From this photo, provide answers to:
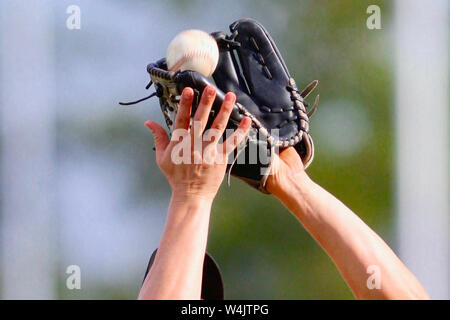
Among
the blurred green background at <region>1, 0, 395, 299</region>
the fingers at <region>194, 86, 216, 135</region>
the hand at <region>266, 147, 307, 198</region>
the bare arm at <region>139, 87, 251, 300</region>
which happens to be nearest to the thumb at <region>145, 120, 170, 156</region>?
the bare arm at <region>139, 87, 251, 300</region>

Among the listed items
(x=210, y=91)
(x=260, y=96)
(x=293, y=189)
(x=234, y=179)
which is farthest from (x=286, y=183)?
(x=234, y=179)

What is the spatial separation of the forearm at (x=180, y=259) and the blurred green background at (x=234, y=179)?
3006 millimetres

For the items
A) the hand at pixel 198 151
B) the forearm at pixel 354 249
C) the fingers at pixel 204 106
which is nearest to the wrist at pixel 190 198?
the hand at pixel 198 151

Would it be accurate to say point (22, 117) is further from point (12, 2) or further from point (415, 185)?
point (415, 185)

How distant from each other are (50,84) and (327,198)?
11.6 feet

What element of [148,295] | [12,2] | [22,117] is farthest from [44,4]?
[148,295]

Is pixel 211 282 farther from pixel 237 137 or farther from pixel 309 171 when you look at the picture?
pixel 309 171

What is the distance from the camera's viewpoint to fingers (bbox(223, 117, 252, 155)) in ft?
5.25

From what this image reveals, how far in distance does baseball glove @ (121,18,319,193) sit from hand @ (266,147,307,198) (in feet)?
0.05

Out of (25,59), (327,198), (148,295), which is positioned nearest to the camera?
(148,295)

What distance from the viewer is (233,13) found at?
5762 mm

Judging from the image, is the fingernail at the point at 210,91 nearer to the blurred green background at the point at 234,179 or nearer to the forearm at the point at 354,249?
the forearm at the point at 354,249

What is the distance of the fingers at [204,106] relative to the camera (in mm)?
1576

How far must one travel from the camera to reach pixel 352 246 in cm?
166
